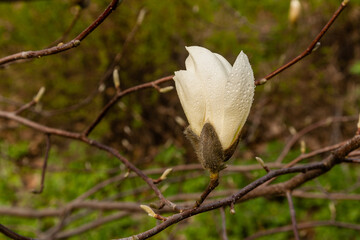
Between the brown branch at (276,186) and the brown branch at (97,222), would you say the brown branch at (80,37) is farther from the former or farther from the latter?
the brown branch at (97,222)

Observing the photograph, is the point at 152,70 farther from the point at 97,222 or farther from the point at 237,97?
the point at 237,97

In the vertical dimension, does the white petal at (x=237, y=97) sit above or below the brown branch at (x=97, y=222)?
below

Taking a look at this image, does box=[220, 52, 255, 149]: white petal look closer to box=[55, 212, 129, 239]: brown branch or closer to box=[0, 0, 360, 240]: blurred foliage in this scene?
box=[55, 212, 129, 239]: brown branch

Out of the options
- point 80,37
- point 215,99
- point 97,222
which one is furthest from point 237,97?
point 97,222

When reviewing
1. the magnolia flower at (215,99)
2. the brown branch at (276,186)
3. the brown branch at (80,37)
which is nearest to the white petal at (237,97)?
the magnolia flower at (215,99)

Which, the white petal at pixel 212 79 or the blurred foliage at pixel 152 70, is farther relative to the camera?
the blurred foliage at pixel 152 70

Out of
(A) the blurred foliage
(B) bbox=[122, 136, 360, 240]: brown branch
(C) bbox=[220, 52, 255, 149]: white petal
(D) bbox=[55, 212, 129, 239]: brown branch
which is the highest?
(A) the blurred foliage

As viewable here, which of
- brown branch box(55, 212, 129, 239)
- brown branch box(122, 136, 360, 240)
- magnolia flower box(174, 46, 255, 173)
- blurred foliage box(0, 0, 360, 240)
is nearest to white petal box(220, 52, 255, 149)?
magnolia flower box(174, 46, 255, 173)

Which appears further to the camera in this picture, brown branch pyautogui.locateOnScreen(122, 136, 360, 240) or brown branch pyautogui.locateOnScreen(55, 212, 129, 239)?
brown branch pyautogui.locateOnScreen(55, 212, 129, 239)
